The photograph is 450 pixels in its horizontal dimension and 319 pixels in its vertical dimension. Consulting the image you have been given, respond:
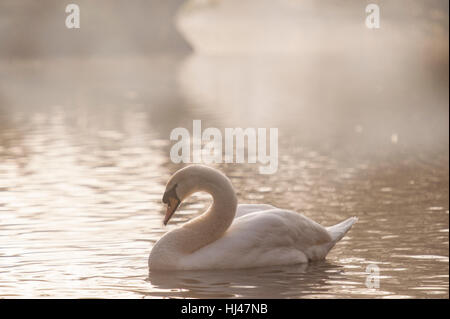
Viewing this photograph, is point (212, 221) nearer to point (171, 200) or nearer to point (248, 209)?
point (171, 200)

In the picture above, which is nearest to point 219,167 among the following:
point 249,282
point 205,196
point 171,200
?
point 205,196

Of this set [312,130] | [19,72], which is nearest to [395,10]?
[19,72]

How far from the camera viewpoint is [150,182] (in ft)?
46.9

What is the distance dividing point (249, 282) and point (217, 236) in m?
0.58

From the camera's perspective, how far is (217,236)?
28.5 feet

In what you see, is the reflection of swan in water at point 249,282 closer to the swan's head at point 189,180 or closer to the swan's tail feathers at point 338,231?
the swan's tail feathers at point 338,231

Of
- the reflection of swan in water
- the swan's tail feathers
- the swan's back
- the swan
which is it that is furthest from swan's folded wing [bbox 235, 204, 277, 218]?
the reflection of swan in water

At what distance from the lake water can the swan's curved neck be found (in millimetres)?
294

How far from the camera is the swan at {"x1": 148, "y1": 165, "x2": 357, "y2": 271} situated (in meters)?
8.62

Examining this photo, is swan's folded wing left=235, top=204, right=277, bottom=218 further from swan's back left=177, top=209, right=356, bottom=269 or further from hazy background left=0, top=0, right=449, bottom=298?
hazy background left=0, top=0, right=449, bottom=298

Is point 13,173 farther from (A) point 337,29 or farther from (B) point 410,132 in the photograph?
(A) point 337,29

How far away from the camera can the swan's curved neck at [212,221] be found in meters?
8.62

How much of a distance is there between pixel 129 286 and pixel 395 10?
4890cm
